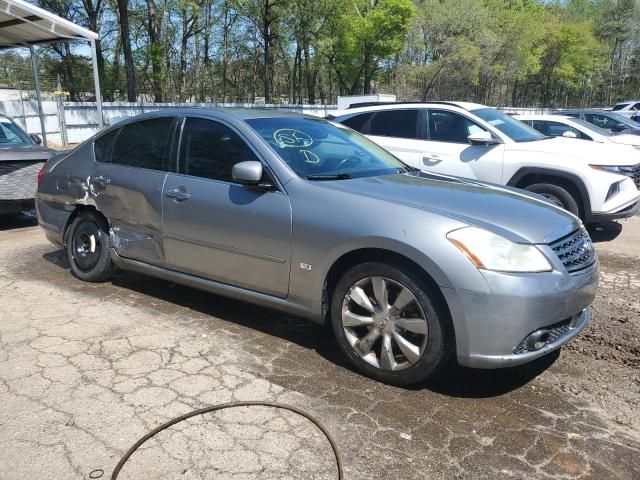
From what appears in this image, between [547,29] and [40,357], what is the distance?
59040 millimetres

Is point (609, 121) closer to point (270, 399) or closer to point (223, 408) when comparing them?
point (270, 399)

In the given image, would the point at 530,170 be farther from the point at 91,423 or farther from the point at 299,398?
the point at 91,423

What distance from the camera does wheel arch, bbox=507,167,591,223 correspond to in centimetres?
669

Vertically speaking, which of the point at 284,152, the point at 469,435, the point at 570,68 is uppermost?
the point at 570,68

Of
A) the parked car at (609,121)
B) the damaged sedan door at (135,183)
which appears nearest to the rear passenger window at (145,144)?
the damaged sedan door at (135,183)

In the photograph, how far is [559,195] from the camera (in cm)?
682

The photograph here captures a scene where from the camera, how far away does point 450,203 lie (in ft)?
10.7

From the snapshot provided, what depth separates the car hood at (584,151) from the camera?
683 centimetres

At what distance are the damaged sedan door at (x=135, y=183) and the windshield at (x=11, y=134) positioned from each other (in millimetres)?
4305

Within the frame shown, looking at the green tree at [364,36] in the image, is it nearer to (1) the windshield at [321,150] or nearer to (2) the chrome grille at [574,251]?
(1) the windshield at [321,150]

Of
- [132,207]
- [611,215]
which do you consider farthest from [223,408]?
[611,215]

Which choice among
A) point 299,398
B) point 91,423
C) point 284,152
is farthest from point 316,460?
point 284,152

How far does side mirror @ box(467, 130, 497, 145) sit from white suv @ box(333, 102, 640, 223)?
1 centimetres

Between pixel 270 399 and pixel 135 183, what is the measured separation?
7.52ft
